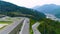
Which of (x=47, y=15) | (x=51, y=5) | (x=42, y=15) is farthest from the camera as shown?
(x=51, y=5)

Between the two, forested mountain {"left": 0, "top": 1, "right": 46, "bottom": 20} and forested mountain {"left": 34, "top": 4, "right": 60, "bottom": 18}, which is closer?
forested mountain {"left": 34, "top": 4, "right": 60, "bottom": 18}

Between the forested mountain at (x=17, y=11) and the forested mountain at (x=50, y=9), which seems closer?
the forested mountain at (x=50, y=9)

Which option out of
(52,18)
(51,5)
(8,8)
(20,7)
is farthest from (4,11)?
(52,18)

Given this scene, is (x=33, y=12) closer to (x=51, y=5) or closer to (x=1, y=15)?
(x=51, y=5)

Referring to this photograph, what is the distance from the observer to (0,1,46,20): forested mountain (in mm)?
21234

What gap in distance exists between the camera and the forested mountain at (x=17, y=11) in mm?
21234

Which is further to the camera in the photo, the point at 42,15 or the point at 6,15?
the point at 6,15

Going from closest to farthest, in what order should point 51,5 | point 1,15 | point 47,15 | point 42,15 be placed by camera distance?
point 47,15, point 42,15, point 51,5, point 1,15

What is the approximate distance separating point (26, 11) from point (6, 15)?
2929 mm

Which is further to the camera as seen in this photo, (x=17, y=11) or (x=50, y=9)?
(x=17, y=11)

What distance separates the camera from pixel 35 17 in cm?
2105

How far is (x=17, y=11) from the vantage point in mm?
24578

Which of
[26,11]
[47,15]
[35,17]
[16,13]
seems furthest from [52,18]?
[16,13]

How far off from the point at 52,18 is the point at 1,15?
692 centimetres
